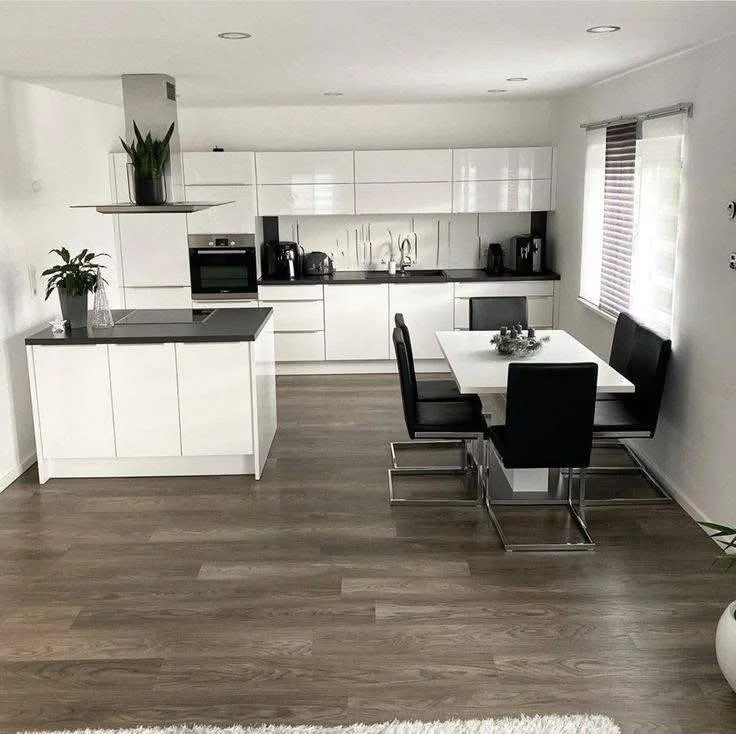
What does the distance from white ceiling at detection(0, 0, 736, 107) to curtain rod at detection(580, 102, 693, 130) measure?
29 centimetres

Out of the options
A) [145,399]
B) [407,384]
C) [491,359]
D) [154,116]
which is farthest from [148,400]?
[491,359]

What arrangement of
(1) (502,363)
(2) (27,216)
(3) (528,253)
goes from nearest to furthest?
(1) (502,363) < (2) (27,216) < (3) (528,253)

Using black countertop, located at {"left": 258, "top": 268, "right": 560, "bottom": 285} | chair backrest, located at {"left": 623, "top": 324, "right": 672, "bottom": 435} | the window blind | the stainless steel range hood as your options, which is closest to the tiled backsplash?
black countertop, located at {"left": 258, "top": 268, "right": 560, "bottom": 285}

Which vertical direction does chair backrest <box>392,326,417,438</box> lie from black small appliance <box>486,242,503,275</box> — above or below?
below

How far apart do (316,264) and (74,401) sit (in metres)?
3.21

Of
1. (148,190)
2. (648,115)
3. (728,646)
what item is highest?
(648,115)

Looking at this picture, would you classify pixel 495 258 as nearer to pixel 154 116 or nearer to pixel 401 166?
pixel 401 166

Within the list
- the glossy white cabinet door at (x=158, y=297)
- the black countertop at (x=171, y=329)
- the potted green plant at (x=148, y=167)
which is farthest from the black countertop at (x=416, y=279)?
the potted green plant at (x=148, y=167)

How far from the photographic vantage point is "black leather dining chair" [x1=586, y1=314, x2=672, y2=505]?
4.54 m

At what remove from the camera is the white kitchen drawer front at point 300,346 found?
7.62 metres

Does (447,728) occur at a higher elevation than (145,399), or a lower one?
lower

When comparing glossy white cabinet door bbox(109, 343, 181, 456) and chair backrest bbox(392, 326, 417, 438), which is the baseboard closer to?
glossy white cabinet door bbox(109, 343, 181, 456)

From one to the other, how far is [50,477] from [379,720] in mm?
3082

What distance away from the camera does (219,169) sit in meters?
7.42
